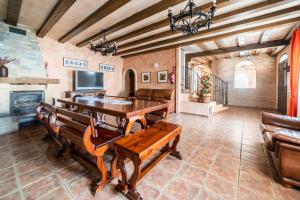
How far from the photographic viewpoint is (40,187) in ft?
5.00

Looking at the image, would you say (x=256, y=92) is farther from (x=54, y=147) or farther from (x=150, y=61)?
(x=54, y=147)

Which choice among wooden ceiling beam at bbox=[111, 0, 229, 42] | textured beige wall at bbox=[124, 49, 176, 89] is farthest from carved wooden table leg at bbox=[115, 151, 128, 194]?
textured beige wall at bbox=[124, 49, 176, 89]

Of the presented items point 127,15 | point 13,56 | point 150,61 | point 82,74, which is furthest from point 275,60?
point 13,56

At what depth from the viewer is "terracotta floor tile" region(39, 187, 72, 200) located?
1.38m

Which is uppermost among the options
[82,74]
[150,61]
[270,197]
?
[150,61]

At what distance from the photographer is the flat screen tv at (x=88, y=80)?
5514 mm

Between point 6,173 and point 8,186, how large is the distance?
36 centimetres

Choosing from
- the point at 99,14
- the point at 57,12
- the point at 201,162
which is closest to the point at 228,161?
the point at 201,162

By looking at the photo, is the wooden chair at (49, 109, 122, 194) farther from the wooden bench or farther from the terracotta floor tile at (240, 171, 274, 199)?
the terracotta floor tile at (240, 171, 274, 199)

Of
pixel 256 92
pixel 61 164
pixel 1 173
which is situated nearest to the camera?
pixel 1 173

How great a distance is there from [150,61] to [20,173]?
6074mm

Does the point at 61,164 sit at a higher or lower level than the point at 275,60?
lower

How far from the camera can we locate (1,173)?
1761 mm

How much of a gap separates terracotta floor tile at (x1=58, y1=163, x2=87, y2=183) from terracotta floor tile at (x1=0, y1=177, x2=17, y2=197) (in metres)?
0.44
